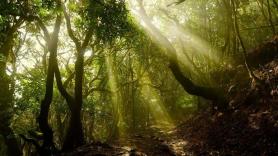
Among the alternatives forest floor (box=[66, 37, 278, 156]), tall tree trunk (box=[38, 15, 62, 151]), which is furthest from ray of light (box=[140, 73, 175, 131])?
tall tree trunk (box=[38, 15, 62, 151])

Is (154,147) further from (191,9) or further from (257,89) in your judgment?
(191,9)

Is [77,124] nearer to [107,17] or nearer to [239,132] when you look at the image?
[107,17]

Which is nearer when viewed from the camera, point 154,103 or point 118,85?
point 118,85

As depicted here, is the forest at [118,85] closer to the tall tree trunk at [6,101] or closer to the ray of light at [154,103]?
the tall tree trunk at [6,101]

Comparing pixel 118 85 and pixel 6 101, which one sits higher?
pixel 118 85

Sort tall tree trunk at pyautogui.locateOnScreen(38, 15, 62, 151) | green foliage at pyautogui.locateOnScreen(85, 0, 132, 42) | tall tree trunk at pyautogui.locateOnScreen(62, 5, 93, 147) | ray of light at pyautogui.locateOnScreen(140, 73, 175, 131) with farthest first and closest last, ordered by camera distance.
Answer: ray of light at pyautogui.locateOnScreen(140, 73, 175, 131)
tall tree trunk at pyautogui.locateOnScreen(62, 5, 93, 147)
tall tree trunk at pyautogui.locateOnScreen(38, 15, 62, 151)
green foliage at pyautogui.locateOnScreen(85, 0, 132, 42)

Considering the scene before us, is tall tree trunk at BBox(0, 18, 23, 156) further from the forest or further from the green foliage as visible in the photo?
the green foliage

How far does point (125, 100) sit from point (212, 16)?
13.6 meters

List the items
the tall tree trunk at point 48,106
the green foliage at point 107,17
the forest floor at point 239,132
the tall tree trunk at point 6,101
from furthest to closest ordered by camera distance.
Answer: the tall tree trunk at point 6,101 → the tall tree trunk at point 48,106 → the green foliage at point 107,17 → the forest floor at point 239,132

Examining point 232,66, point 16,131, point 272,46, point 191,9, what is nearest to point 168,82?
point 191,9

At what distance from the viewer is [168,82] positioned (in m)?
56.9

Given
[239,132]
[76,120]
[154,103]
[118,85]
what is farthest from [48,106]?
[154,103]

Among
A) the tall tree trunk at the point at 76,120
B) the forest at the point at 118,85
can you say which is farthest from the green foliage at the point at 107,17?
the tall tree trunk at the point at 76,120

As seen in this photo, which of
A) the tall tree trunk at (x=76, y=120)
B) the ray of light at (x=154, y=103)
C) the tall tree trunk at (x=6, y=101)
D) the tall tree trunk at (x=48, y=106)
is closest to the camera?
the tall tree trunk at (x=48, y=106)
